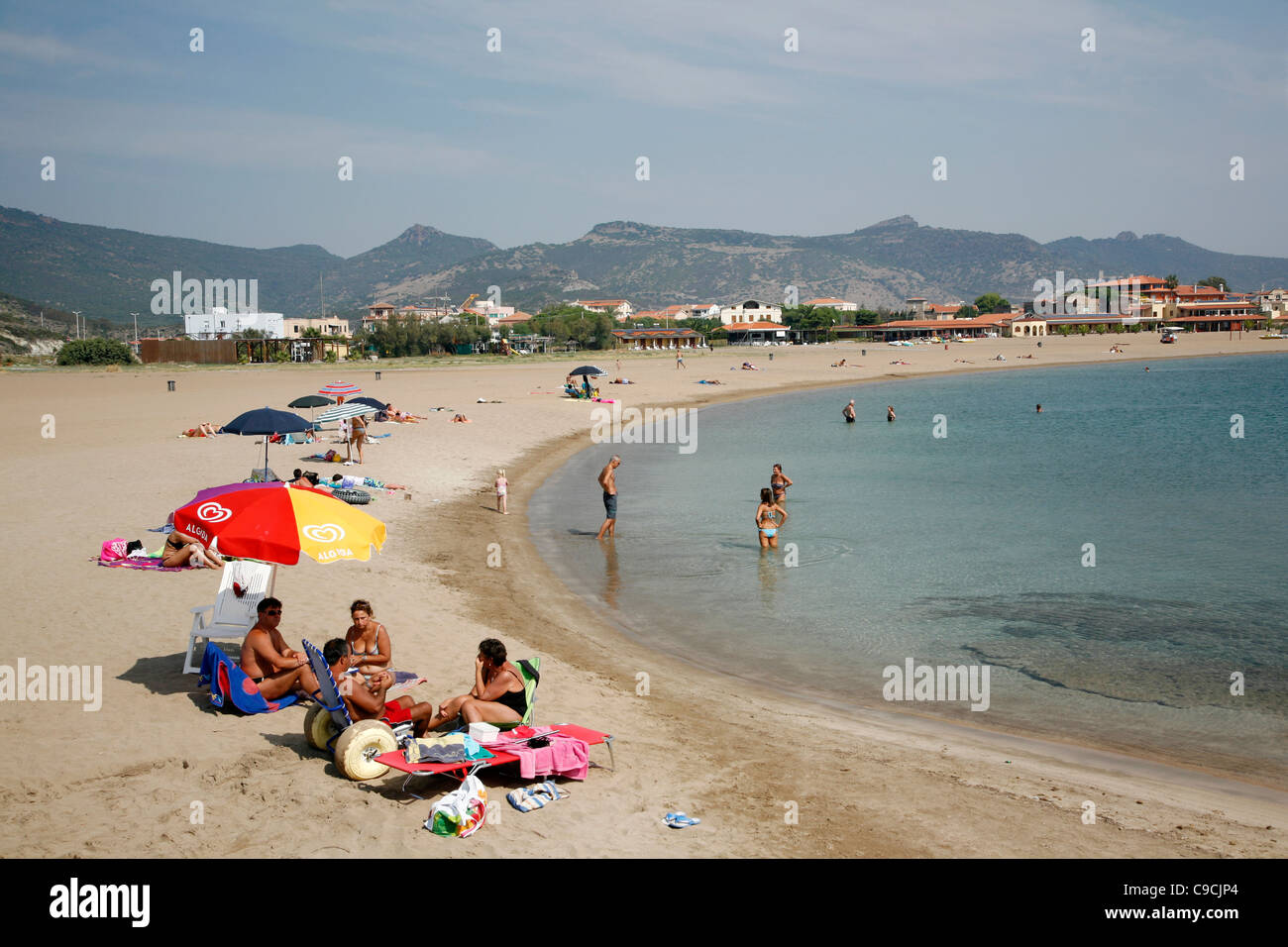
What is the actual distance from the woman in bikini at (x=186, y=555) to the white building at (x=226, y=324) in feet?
Answer: 315

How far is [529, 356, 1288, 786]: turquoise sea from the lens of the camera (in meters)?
10.4

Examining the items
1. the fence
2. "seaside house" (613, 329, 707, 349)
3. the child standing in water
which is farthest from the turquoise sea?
"seaside house" (613, 329, 707, 349)

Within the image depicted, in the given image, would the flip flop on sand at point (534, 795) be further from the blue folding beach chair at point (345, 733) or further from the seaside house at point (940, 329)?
the seaside house at point (940, 329)

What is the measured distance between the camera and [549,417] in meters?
36.6

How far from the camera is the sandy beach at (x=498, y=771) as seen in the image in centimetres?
614

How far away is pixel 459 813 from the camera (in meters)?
6.06

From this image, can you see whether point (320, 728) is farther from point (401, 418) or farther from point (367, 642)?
point (401, 418)

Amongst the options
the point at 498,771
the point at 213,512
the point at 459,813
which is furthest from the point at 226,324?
the point at 459,813

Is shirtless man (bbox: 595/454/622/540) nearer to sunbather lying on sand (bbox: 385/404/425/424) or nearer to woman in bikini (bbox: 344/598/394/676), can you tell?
woman in bikini (bbox: 344/598/394/676)

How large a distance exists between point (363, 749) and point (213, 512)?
8.21 ft

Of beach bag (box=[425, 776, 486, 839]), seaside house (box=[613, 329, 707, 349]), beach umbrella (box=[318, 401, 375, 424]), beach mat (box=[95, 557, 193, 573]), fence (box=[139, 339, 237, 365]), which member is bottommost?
beach bag (box=[425, 776, 486, 839])

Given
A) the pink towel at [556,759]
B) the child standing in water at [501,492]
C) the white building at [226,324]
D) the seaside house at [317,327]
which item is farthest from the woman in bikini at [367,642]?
the seaside house at [317,327]

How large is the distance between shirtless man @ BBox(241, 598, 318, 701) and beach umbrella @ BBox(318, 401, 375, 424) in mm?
11758
